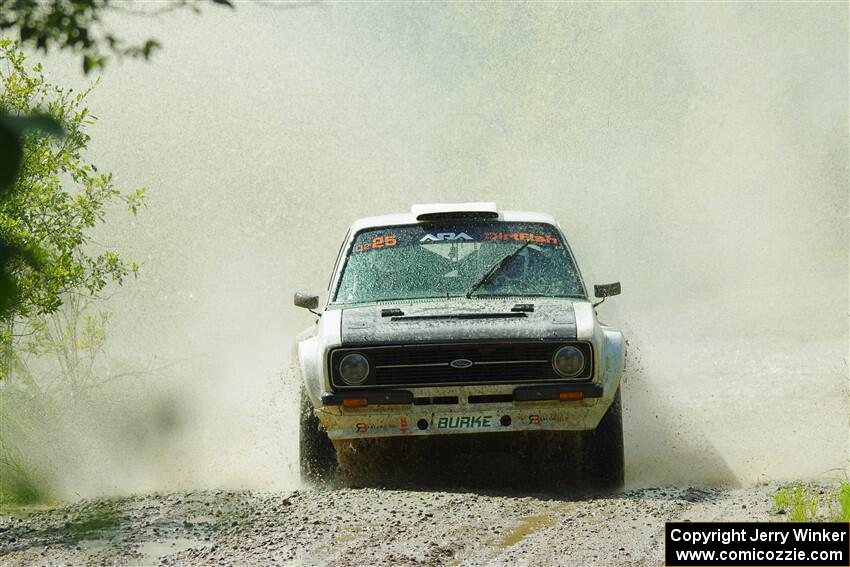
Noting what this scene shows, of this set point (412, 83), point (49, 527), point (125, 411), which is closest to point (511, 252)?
point (49, 527)

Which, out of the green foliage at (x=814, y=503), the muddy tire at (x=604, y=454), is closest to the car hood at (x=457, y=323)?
the muddy tire at (x=604, y=454)

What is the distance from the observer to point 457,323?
6438 millimetres

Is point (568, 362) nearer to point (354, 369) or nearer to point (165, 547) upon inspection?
point (354, 369)

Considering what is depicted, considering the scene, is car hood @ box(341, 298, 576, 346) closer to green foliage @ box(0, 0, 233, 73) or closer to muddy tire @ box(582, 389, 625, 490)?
muddy tire @ box(582, 389, 625, 490)

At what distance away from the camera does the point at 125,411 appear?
11.5 m

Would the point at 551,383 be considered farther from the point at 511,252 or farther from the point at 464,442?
the point at 511,252

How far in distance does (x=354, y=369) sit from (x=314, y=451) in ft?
2.37

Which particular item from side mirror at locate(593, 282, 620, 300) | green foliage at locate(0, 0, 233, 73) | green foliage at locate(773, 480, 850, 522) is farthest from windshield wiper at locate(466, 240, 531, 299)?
green foliage at locate(0, 0, 233, 73)

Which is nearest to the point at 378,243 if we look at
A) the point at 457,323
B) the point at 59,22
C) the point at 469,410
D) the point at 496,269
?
the point at 496,269

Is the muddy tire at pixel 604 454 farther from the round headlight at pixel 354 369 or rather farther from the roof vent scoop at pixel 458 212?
the roof vent scoop at pixel 458 212

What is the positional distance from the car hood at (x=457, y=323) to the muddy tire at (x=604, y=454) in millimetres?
582

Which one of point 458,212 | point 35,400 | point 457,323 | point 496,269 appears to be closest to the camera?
point 457,323

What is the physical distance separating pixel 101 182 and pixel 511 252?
11.9ft

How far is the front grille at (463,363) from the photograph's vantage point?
6348mm
